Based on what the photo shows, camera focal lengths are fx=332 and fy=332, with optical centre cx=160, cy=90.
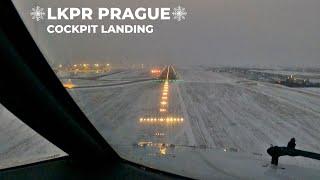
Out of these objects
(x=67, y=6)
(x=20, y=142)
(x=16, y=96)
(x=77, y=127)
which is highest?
(x=67, y=6)

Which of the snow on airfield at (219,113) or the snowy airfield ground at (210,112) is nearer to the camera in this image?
the snowy airfield ground at (210,112)

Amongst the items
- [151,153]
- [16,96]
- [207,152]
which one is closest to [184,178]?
[151,153]

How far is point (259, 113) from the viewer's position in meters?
5.92

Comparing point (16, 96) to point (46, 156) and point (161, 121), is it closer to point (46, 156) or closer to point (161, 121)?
point (46, 156)

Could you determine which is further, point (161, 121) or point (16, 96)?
point (161, 121)

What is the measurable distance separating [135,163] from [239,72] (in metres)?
2.67

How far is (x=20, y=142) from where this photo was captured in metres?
4.91

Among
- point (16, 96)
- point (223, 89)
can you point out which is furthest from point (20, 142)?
point (16, 96)

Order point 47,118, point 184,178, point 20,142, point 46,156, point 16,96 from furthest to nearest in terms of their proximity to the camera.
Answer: point 20,142, point 46,156, point 184,178, point 47,118, point 16,96

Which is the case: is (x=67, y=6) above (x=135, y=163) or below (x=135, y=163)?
above

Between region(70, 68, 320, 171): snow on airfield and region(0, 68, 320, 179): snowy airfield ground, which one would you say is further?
region(70, 68, 320, 171): snow on airfield

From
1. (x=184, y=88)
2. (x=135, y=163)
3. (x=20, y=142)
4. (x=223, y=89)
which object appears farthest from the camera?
(x=223, y=89)

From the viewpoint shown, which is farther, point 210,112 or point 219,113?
point 210,112

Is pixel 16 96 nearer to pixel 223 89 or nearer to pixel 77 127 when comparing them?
pixel 77 127
